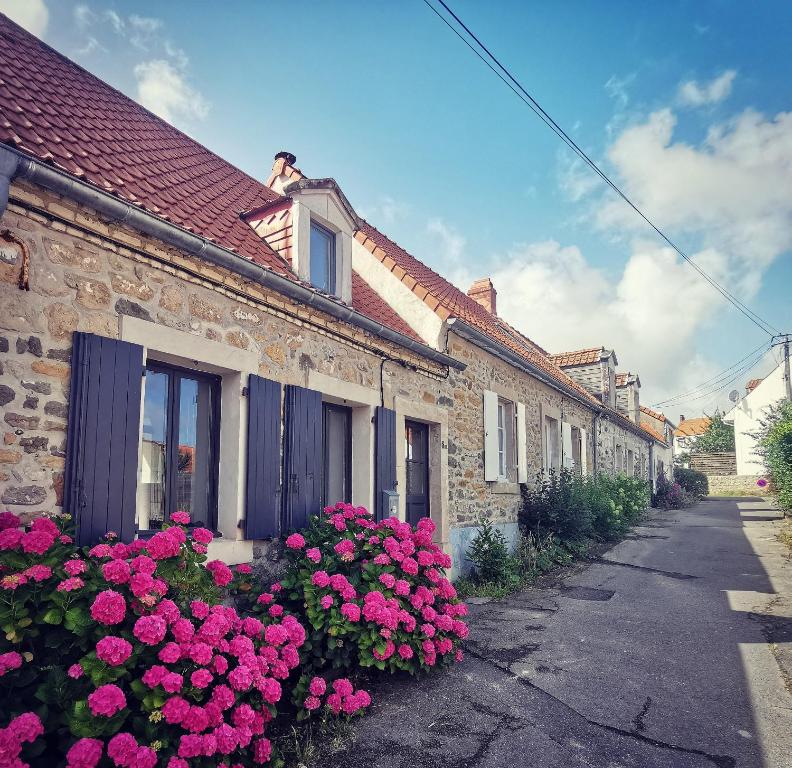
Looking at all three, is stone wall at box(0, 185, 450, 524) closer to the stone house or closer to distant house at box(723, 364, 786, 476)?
the stone house

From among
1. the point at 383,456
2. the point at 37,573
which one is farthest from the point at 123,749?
the point at 383,456

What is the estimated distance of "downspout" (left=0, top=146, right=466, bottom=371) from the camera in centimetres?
301

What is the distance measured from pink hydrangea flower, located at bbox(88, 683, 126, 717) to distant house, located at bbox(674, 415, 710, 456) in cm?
4628

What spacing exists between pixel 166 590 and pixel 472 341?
6.37 meters

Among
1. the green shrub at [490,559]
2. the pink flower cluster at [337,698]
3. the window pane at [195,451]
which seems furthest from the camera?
the green shrub at [490,559]

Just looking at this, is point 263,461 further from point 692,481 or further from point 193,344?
point 692,481

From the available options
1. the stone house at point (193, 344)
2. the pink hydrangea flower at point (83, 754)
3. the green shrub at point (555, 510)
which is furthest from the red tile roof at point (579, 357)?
the pink hydrangea flower at point (83, 754)

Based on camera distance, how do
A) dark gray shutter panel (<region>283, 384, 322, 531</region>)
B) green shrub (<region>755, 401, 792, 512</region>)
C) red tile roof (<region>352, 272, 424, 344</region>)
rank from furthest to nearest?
1. green shrub (<region>755, 401, 792, 512</region>)
2. red tile roof (<region>352, 272, 424, 344</region>)
3. dark gray shutter panel (<region>283, 384, 322, 531</region>)

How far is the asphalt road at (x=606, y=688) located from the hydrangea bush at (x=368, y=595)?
→ 0.33 meters

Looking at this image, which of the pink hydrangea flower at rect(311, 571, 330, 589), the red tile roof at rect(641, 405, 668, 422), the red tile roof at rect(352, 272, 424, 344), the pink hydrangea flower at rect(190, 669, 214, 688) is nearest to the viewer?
the pink hydrangea flower at rect(190, 669, 214, 688)

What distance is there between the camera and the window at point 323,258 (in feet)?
19.5

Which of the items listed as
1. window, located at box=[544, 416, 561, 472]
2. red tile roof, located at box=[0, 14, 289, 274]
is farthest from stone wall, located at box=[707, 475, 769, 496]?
red tile roof, located at box=[0, 14, 289, 274]

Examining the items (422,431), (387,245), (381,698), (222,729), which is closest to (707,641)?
(381,698)

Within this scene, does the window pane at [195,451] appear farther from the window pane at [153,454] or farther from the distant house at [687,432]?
the distant house at [687,432]
